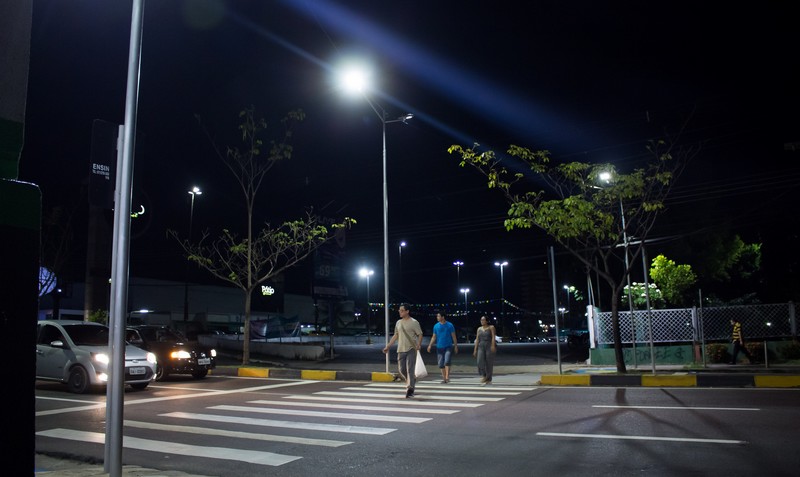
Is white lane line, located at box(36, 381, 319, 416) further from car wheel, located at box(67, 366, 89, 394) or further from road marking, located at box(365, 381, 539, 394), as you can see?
road marking, located at box(365, 381, 539, 394)

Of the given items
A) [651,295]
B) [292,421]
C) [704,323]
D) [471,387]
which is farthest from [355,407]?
[651,295]

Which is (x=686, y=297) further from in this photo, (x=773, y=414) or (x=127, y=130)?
(x=127, y=130)

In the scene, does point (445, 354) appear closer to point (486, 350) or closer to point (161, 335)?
point (486, 350)

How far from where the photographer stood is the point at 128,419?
966 centimetres

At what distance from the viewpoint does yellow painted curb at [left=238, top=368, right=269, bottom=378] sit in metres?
18.5

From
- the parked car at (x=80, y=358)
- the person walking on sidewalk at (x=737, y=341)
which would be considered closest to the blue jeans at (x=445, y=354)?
the parked car at (x=80, y=358)

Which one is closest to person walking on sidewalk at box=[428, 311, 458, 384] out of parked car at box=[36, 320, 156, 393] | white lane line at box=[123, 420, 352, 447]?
parked car at box=[36, 320, 156, 393]

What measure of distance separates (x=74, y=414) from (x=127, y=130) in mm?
6955

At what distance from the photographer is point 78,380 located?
13211 mm

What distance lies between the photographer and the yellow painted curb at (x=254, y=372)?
18.5m

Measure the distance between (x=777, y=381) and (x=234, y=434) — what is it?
1169 cm

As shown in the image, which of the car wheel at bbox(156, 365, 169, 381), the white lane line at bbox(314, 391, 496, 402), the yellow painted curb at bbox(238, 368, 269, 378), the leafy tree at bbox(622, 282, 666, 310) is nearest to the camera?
the white lane line at bbox(314, 391, 496, 402)

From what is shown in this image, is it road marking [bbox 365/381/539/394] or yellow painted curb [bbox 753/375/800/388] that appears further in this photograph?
road marking [bbox 365/381/539/394]

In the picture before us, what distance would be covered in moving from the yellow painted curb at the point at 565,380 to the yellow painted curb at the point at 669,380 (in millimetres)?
1376
